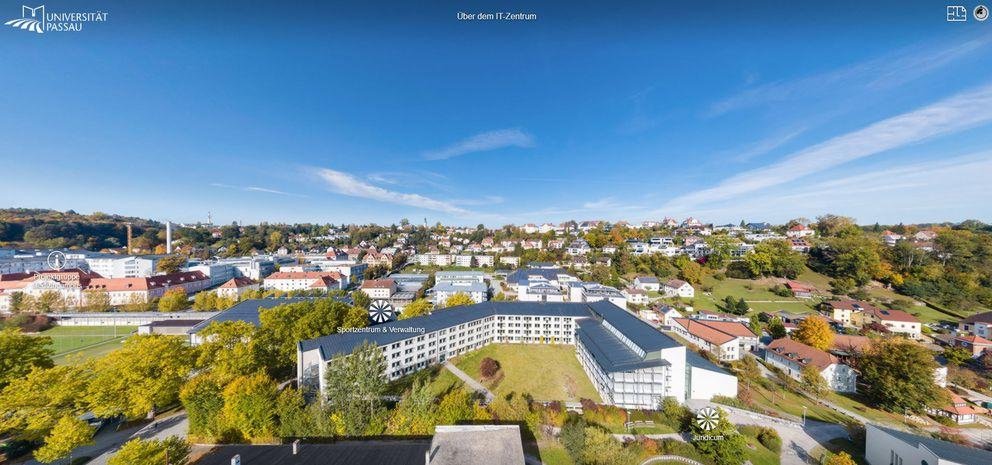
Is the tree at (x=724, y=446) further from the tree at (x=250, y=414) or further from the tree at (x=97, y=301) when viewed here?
the tree at (x=97, y=301)

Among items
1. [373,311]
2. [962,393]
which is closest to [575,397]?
[373,311]

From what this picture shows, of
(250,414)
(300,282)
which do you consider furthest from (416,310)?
(300,282)

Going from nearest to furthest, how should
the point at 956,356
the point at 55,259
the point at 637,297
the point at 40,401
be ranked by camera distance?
the point at 40,401 → the point at 956,356 → the point at 637,297 → the point at 55,259

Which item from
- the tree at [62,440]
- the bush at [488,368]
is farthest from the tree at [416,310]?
the tree at [62,440]

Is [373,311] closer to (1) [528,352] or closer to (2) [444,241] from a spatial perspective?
(1) [528,352]

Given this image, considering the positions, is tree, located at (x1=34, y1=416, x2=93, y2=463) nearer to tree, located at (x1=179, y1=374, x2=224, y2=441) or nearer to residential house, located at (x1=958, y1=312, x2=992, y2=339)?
tree, located at (x1=179, y1=374, x2=224, y2=441)

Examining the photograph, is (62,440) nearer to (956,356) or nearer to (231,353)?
(231,353)

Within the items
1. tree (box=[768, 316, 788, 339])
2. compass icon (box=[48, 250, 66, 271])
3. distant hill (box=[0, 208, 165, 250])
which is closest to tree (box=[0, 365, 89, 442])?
tree (box=[768, 316, 788, 339])
